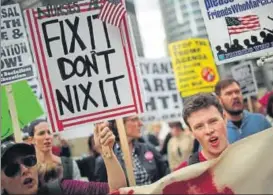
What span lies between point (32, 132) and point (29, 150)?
1521 mm

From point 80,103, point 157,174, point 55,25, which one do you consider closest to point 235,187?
point 80,103

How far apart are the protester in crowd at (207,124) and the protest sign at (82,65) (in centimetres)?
40

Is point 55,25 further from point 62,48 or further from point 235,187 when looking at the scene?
point 235,187

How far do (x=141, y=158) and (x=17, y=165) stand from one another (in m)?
1.66

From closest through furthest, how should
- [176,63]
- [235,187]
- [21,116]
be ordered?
[235,187] < [21,116] < [176,63]

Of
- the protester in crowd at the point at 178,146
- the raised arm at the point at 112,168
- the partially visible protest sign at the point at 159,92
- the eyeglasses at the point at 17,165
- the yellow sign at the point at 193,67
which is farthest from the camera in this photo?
the partially visible protest sign at the point at 159,92

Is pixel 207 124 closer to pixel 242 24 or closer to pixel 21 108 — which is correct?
pixel 242 24

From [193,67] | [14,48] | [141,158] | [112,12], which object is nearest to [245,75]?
[193,67]

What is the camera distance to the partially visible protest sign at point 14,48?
A: 485 cm

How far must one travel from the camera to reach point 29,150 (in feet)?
10.3

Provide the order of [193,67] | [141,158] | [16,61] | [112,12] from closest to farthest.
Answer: [112,12] → [141,158] → [16,61] → [193,67]

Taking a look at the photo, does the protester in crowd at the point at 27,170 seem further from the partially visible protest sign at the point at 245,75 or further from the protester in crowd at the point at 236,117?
the partially visible protest sign at the point at 245,75

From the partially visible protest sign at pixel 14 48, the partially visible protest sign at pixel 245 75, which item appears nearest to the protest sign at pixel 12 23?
the partially visible protest sign at pixel 14 48

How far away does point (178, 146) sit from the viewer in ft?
25.9
